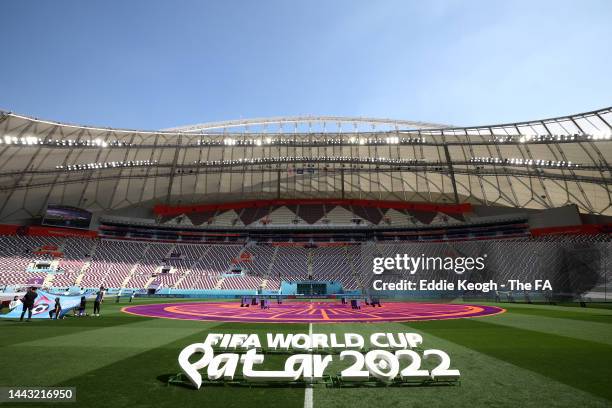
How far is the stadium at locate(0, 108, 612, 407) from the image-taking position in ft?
56.8

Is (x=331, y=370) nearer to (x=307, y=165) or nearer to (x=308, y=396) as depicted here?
(x=308, y=396)

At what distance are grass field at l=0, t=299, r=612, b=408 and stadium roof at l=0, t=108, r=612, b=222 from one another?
102 ft

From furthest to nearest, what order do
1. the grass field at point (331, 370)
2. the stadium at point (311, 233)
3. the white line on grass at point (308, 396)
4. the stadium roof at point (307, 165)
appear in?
the stadium roof at point (307, 165) → the stadium at point (311, 233) → the grass field at point (331, 370) → the white line on grass at point (308, 396)

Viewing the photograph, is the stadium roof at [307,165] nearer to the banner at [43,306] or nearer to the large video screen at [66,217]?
the large video screen at [66,217]

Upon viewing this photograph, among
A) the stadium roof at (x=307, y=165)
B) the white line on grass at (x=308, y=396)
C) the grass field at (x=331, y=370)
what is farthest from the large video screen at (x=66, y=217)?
the white line on grass at (x=308, y=396)

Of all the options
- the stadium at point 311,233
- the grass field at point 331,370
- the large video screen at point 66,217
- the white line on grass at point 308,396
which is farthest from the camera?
the large video screen at point 66,217

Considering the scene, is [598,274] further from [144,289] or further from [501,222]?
[144,289]

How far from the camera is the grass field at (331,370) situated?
5.89 metres

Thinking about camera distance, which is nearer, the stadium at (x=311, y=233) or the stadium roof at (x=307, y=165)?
the stadium at (x=311, y=233)

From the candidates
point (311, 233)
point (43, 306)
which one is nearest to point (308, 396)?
point (43, 306)

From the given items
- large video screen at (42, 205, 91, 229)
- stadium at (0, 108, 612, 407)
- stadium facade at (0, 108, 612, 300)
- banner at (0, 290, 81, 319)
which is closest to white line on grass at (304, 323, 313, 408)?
stadium at (0, 108, 612, 407)

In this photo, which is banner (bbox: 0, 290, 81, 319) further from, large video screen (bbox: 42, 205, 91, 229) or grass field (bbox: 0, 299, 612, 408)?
large video screen (bbox: 42, 205, 91, 229)

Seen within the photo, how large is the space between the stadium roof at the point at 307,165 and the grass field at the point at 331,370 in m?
31.2

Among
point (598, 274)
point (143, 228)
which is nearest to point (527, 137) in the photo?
point (598, 274)
